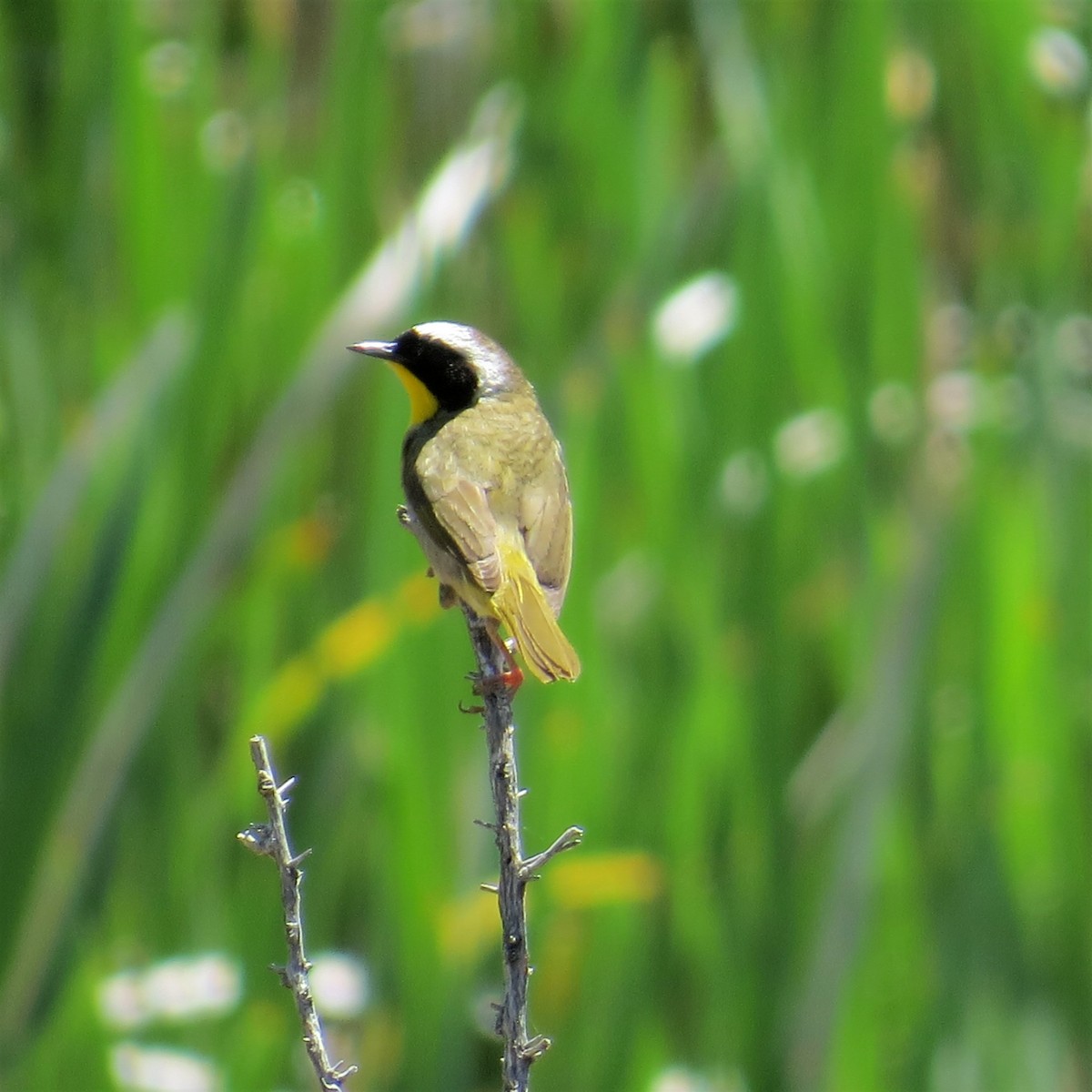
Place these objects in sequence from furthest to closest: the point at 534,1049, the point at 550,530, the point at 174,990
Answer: the point at 174,990, the point at 550,530, the point at 534,1049

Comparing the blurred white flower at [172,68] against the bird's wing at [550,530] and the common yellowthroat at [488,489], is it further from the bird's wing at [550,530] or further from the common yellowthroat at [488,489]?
the bird's wing at [550,530]

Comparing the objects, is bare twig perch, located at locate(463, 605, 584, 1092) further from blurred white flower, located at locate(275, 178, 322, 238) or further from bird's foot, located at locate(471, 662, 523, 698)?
blurred white flower, located at locate(275, 178, 322, 238)

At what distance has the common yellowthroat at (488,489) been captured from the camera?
1318 mm

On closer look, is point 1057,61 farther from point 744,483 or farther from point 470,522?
point 470,522

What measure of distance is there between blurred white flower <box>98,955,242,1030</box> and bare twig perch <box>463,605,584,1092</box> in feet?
4.98

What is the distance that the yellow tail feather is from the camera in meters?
1.25

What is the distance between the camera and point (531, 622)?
4.29 feet

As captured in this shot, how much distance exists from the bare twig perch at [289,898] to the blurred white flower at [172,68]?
193 cm

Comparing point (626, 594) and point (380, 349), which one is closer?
point (380, 349)

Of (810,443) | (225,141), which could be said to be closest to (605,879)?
(810,443)

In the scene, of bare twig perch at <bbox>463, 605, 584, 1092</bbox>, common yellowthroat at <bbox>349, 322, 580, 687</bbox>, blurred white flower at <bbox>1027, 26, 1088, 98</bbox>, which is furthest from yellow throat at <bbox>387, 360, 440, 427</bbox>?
blurred white flower at <bbox>1027, 26, 1088, 98</bbox>

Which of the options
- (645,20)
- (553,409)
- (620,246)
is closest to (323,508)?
(553,409)

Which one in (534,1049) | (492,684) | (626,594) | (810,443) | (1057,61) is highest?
(1057,61)

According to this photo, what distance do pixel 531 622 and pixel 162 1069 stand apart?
4.40 ft
